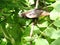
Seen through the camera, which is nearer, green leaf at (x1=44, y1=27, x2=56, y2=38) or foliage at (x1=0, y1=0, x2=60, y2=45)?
green leaf at (x1=44, y1=27, x2=56, y2=38)

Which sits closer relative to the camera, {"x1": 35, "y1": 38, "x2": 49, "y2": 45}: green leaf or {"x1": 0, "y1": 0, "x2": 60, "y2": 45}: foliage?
{"x1": 35, "y1": 38, "x2": 49, "y2": 45}: green leaf

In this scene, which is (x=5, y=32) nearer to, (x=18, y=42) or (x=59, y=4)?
(x=18, y=42)

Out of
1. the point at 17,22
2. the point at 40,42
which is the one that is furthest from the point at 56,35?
the point at 17,22

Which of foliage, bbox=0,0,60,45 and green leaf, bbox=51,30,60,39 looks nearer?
green leaf, bbox=51,30,60,39

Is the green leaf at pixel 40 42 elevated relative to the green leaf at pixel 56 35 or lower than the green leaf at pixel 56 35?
lower

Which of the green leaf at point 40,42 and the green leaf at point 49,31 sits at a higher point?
the green leaf at point 49,31

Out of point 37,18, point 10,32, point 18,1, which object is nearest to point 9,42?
point 10,32

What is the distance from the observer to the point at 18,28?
0.99 metres

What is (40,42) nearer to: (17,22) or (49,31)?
(49,31)

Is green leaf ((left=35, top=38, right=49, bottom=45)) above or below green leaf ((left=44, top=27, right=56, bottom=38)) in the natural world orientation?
below

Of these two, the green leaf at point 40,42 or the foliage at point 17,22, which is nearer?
the green leaf at point 40,42

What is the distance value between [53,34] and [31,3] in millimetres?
311

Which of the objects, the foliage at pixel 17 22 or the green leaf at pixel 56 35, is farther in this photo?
the foliage at pixel 17 22

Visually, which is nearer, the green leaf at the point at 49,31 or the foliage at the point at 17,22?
the green leaf at the point at 49,31
